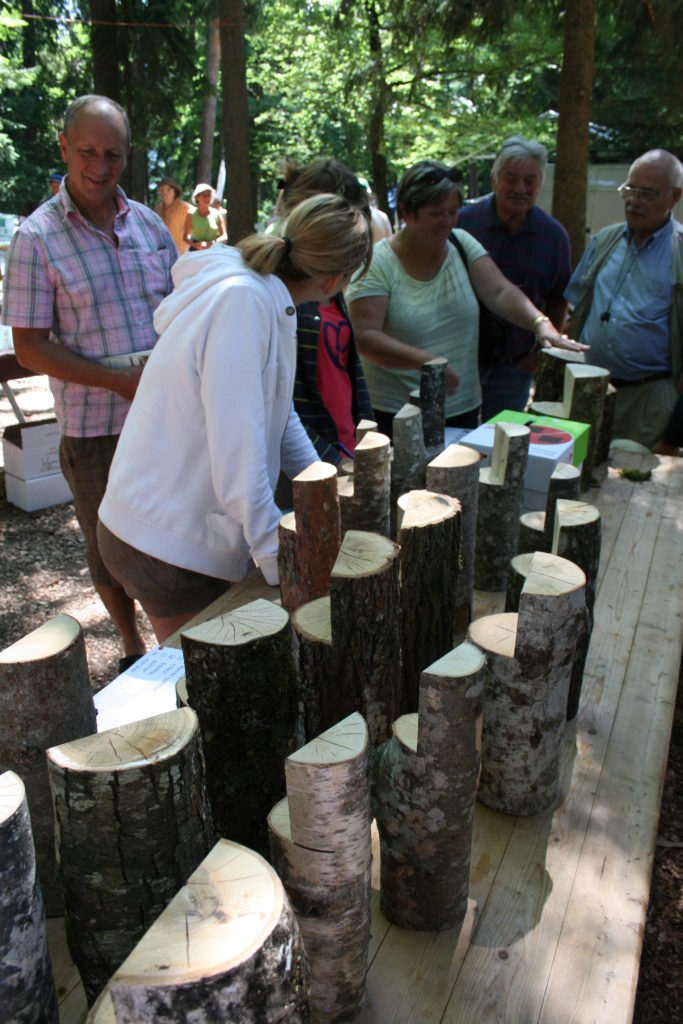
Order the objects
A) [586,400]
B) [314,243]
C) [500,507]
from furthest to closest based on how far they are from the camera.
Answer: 1. [586,400]
2. [500,507]
3. [314,243]

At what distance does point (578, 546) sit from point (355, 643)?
613 millimetres

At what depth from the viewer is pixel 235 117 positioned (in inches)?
256

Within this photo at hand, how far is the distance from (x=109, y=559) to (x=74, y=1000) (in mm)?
1134

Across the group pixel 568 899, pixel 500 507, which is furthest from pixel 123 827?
pixel 500 507

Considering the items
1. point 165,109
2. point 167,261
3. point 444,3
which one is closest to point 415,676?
point 167,261

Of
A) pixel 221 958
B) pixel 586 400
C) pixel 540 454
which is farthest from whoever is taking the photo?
pixel 586 400

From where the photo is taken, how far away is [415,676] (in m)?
1.55

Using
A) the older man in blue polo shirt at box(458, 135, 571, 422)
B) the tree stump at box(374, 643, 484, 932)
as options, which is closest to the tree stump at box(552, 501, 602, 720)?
the tree stump at box(374, 643, 484, 932)

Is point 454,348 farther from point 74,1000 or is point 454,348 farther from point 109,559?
point 74,1000

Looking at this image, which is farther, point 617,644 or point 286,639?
point 617,644

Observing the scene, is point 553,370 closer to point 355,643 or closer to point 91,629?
point 355,643

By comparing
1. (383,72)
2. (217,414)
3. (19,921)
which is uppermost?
(383,72)

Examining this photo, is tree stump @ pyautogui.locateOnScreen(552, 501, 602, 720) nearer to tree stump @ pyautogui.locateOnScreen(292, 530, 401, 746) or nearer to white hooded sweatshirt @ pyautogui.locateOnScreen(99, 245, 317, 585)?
tree stump @ pyautogui.locateOnScreen(292, 530, 401, 746)

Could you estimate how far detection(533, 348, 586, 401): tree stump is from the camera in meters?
3.10
